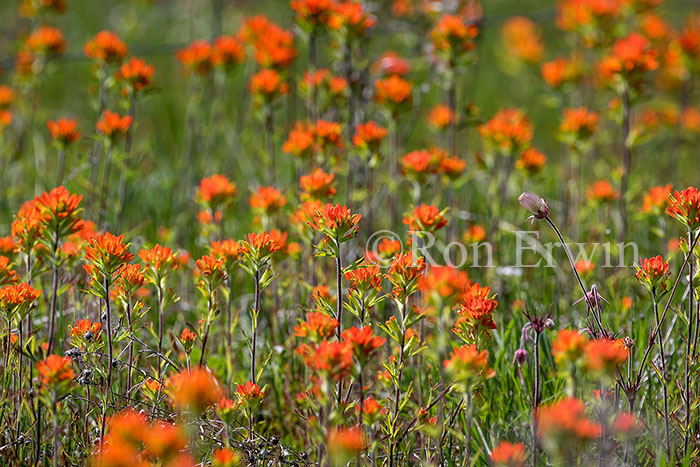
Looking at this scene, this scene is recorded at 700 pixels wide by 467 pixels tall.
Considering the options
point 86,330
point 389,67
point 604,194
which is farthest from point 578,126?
point 86,330

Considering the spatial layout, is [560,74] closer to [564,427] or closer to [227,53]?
[227,53]

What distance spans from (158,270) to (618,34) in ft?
8.65

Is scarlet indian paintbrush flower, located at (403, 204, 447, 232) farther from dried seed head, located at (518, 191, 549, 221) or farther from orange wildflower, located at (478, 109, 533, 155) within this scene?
orange wildflower, located at (478, 109, 533, 155)

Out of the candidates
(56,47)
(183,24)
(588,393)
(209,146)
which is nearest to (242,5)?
(183,24)

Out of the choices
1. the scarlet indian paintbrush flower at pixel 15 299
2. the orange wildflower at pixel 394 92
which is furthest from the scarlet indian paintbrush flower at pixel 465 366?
the orange wildflower at pixel 394 92

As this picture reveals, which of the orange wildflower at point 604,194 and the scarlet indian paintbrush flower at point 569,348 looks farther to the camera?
the orange wildflower at point 604,194

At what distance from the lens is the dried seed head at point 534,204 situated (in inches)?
66.6

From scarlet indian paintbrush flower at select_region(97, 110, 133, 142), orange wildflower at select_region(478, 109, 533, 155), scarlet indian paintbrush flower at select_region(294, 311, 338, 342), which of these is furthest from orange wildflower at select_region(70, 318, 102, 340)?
orange wildflower at select_region(478, 109, 533, 155)

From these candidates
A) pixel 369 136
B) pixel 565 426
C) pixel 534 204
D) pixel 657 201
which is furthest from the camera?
pixel 369 136

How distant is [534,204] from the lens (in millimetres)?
1696

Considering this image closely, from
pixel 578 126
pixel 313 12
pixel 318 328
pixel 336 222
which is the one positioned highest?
pixel 313 12

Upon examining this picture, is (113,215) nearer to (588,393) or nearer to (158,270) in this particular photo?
(158,270)

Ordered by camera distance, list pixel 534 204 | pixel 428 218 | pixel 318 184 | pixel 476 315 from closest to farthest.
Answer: pixel 476 315 < pixel 534 204 < pixel 428 218 < pixel 318 184

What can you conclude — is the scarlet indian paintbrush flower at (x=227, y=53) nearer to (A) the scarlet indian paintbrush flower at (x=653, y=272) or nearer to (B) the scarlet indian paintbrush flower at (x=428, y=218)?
(B) the scarlet indian paintbrush flower at (x=428, y=218)
